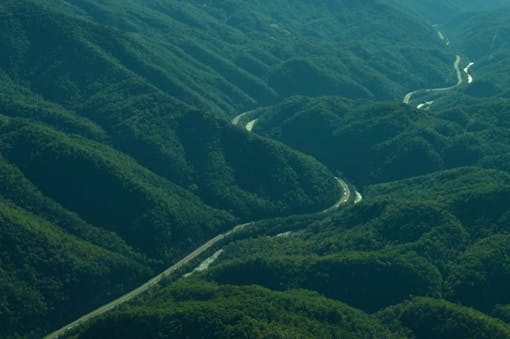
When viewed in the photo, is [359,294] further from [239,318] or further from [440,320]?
[239,318]

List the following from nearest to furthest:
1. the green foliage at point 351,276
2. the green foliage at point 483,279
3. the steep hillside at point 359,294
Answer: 1. the steep hillside at point 359,294
2. the green foliage at point 483,279
3. the green foliage at point 351,276

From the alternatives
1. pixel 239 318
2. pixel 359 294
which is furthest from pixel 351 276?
pixel 239 318

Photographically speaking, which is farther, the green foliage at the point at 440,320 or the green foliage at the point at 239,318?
the green foliage at the point at 440,320

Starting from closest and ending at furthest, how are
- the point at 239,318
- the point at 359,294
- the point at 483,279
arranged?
the point at 239,318, the point at 483,279, the point at 359,294

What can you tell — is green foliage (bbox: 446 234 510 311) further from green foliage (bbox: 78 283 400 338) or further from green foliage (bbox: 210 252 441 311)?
green foliage (bbox: 78 283 400 338)

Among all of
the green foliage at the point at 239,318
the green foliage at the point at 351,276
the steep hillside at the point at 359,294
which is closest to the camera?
the green foliage at the point at 239,318

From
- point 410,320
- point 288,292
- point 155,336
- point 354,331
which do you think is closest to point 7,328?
point 155,336

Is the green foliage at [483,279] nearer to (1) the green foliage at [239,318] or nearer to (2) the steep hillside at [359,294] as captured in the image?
(2) the steep hillside at [359,294]

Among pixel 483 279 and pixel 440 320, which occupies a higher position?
pixel 483 279

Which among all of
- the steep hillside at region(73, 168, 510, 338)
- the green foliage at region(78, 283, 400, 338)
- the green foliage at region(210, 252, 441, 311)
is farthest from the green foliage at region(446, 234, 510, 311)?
the green foliage at region(78, 283, 400, 338)

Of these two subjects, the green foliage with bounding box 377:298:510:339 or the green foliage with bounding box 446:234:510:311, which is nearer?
the green foliage with bounding box 377:298:510:339

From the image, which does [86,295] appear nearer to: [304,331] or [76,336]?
[76,336]

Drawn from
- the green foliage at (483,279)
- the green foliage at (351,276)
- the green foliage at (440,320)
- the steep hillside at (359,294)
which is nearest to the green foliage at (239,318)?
the steep hillside at (359,294)
